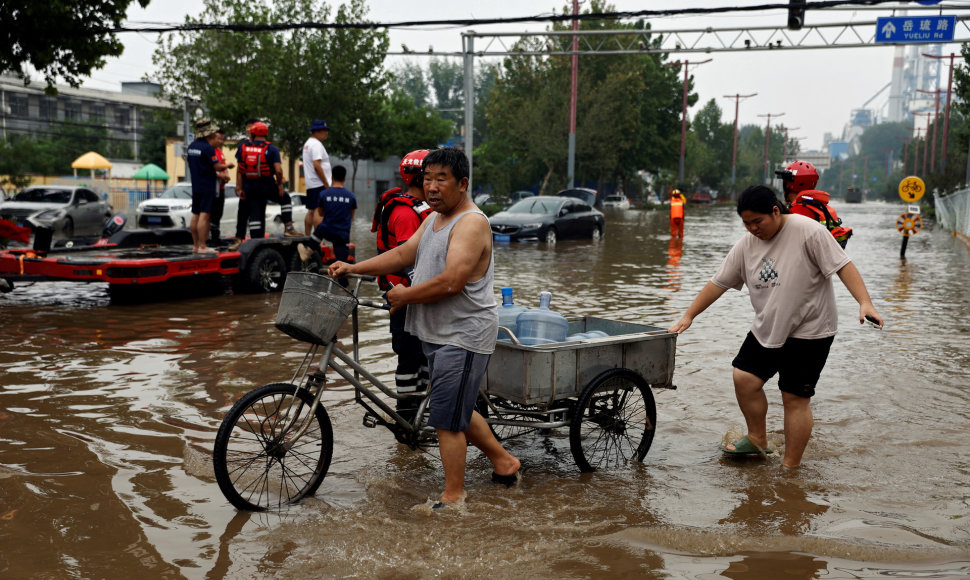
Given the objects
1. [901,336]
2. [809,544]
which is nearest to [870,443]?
[809,544]

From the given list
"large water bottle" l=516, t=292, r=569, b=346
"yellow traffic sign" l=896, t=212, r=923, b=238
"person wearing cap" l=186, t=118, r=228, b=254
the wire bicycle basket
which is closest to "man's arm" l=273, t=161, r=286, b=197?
"person wearing cap" l=186, t=118, r=228, b=254

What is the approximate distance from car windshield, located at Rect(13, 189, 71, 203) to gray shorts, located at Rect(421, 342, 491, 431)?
24131 mm

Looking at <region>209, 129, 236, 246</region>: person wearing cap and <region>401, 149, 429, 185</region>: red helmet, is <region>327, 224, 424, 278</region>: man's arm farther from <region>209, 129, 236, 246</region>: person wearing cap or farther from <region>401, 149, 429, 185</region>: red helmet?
<region>209, 129, 236, 246</region>: person wearing cap

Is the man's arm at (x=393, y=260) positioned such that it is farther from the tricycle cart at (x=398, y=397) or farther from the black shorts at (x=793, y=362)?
the black shorts at (x=793, y=362)

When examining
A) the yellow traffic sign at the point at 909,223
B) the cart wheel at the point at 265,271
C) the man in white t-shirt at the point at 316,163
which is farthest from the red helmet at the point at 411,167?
the yellow traffic sign at the point at 909,223

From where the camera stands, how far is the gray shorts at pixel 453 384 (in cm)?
448

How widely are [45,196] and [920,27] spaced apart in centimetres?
2489

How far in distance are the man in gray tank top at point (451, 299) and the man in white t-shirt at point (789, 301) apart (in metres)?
1.50

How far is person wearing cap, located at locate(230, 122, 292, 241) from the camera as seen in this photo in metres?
11.6

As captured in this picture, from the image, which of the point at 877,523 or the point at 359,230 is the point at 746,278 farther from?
the point at 359,230

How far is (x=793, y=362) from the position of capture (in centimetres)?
529

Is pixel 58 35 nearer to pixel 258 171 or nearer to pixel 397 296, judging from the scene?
pixel 258 171

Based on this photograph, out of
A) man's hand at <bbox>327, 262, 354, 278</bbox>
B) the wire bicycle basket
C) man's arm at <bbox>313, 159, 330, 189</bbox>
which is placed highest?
man's arm at <bbox>313, 159, 330, 189</bbox>

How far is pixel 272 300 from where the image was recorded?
12.3 metres
